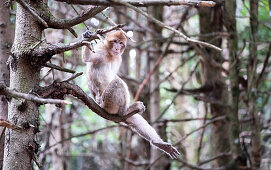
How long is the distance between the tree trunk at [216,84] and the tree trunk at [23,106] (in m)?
5.27

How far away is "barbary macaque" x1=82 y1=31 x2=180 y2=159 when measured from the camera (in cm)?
468

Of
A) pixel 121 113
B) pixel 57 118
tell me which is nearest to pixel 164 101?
pixel 57 118

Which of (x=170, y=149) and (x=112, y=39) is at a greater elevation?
(x=112, y=39)

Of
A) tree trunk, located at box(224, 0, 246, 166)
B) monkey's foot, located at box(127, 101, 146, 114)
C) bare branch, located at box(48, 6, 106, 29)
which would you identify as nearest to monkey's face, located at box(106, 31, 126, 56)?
monkey's foot, located at box(127, 101, 146, 114)

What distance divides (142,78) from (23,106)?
6.33 metres

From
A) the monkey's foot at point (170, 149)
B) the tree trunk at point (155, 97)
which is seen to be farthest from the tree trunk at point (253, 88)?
the monkey's foot at point (170, 149)

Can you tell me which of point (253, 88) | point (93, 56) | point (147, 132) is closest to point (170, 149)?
point (147, 132)

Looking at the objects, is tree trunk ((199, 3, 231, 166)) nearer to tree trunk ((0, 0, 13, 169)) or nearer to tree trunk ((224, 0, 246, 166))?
tree trunk ((224, 0, 246, 166))

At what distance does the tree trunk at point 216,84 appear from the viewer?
8062 millimetres

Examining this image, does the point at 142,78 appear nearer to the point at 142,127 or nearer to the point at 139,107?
the point at 142,127

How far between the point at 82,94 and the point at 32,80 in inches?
17.4

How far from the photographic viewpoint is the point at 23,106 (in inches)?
122

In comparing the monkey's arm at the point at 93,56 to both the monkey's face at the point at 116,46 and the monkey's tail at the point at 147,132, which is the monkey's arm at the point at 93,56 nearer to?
the monkey's face at the point at 116,46

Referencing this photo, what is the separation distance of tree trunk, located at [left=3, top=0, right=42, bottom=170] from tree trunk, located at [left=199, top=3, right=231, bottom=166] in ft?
17.3
